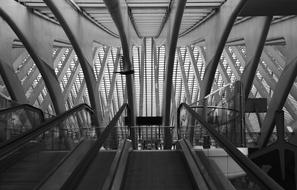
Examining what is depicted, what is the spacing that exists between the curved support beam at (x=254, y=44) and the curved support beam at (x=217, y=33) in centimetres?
172

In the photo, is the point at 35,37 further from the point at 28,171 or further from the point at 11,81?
the point at 28,171

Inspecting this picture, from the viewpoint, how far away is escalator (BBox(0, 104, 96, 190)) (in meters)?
5.53

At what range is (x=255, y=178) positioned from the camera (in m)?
4.31

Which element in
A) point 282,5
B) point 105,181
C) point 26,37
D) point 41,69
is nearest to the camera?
point 105,181

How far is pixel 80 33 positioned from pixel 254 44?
787 cm

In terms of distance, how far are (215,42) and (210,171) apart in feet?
51.9

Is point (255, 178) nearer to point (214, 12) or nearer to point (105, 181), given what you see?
point (105, 181)

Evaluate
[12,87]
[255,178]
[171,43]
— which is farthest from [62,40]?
[255,178]

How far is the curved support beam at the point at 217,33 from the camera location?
743 inches

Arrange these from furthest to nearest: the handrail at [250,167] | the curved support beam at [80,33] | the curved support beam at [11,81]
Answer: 1. the curved support beam at [11,81]
2. the curved support beam at [80,33]
3. the handrail at [250,167]

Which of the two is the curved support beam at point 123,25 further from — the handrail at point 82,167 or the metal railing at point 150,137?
the handrail at point 82,167

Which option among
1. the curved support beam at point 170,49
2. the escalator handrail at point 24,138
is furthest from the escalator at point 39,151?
the curved support beam at point 170,49

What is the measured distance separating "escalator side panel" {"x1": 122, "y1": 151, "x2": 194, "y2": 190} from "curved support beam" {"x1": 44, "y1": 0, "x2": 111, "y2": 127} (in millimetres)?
9393

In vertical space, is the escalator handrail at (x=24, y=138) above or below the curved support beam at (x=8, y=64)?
below
